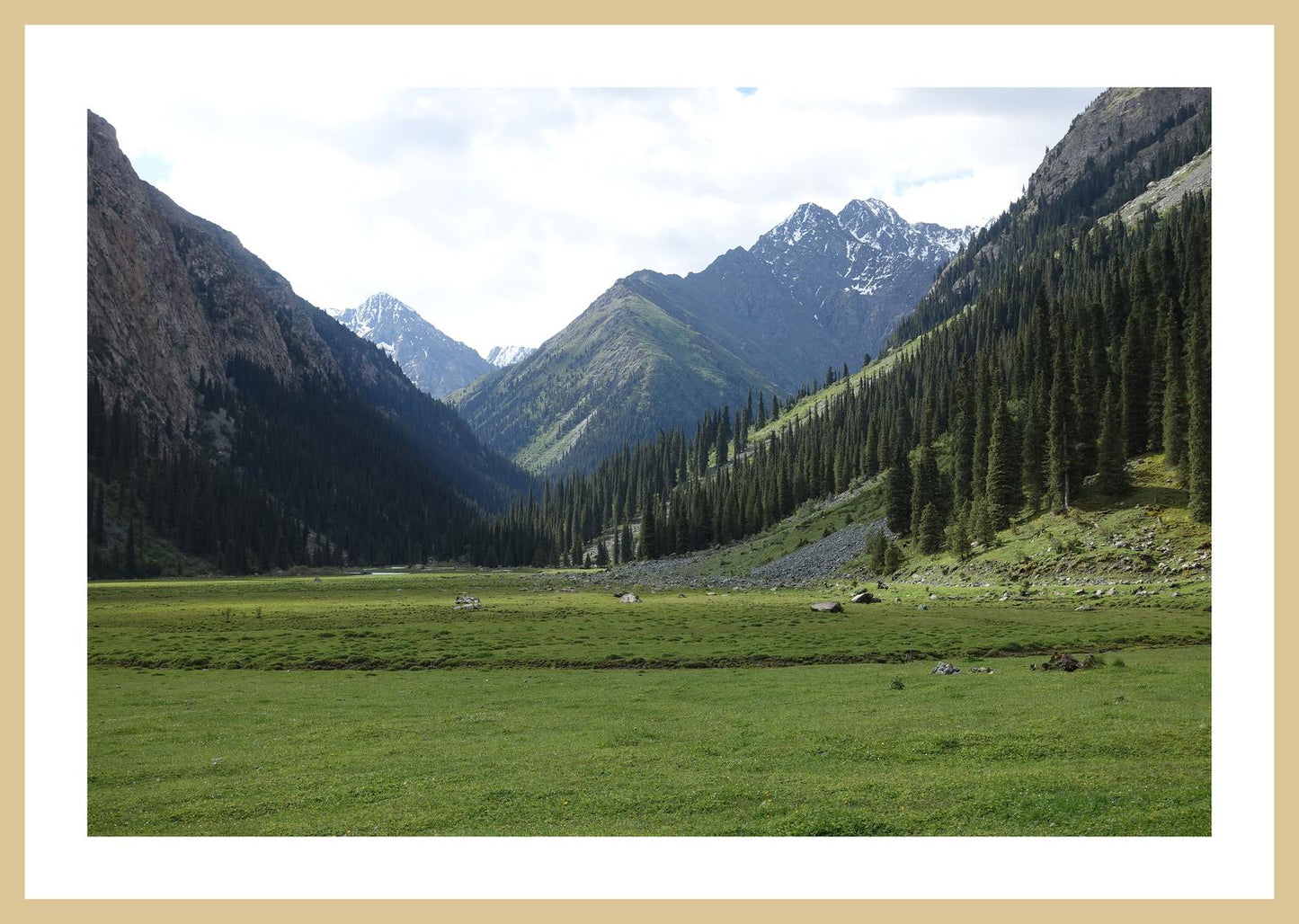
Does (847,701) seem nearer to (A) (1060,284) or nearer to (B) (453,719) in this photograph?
(B) (453,719)

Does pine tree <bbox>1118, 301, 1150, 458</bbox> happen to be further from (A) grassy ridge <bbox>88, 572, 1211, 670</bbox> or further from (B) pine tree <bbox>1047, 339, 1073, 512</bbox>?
(A) grassy ridge <bbox>88, 572, 1211, 670</bbox>

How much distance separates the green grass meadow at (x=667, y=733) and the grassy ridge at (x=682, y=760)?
8cm

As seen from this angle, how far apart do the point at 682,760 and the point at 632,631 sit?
30.6 metres

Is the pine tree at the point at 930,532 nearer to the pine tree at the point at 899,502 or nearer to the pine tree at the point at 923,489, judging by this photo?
the pine tree at the point at 923,489

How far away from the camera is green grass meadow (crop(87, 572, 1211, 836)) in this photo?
14.3 metres

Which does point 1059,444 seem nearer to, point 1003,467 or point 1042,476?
point 1042,476

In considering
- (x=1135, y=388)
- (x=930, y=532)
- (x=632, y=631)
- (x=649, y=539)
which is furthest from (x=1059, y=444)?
(x=649, y=539)

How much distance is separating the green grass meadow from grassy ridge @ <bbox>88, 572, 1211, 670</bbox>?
34cm

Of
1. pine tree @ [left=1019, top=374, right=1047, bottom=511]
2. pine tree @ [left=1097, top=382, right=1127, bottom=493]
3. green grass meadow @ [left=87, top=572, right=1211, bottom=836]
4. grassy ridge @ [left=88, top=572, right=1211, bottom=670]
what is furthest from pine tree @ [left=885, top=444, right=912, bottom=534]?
green grass meadow @ [left=87, top=572, right=1211, bottom=836]

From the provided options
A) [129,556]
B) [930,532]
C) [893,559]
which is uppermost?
[930,532]

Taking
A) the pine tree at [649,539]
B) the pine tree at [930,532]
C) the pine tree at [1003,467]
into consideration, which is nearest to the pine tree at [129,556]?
the pine tree at [649,539]

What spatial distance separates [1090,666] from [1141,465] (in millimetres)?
54023

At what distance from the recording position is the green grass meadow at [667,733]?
14336mm

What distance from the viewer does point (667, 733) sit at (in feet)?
67.6
